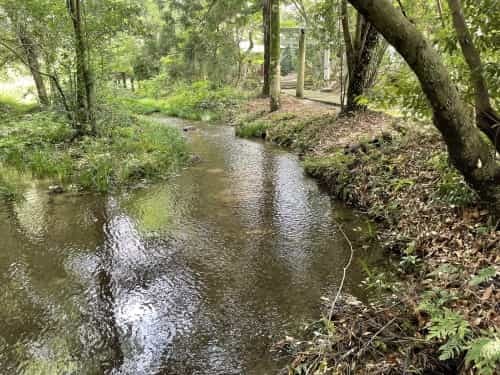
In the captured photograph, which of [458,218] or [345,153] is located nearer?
[458,218]

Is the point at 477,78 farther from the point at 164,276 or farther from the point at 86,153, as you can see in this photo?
the point at 86,153

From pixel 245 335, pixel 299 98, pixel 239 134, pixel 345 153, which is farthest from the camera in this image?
pixel 299 98

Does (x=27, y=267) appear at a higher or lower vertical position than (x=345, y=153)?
lower

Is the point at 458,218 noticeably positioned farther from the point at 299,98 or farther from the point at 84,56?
the point at 299,98

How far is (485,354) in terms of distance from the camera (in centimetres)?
238

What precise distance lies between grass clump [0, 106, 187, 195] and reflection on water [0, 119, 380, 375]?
30.7 inches

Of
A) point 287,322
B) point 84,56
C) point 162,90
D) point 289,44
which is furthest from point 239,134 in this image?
point 289,44

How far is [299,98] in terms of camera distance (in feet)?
64.3

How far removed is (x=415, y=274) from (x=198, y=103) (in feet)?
61.5

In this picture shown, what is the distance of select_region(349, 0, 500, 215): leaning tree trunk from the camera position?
330cm

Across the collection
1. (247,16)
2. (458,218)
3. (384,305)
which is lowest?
(384,305)

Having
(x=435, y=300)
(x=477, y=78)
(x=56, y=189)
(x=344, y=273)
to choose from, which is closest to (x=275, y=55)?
(x=56, y=189)

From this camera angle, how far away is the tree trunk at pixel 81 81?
33.2ft

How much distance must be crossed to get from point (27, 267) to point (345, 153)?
6.67 metres
